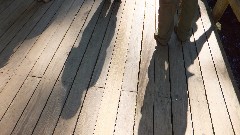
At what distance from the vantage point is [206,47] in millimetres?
4094

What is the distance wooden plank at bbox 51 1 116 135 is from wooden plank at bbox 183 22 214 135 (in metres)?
1.28

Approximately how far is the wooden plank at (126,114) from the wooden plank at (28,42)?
148 centimetres

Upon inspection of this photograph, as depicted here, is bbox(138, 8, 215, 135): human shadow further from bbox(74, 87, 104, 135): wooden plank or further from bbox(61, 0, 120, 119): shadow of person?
bbox(61, 0, 120, 119): shadow of person

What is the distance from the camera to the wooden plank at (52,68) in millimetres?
2914

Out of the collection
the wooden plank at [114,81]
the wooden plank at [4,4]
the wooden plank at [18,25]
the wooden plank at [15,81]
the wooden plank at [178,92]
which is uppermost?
the wooden plank at [4,4]

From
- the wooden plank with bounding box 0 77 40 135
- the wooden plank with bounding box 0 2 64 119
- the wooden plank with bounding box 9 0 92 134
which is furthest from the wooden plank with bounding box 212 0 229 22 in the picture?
the wooden plank with bounding box 0 77 40 135

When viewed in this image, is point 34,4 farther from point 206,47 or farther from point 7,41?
point 206,47

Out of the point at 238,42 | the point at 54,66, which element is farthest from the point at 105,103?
the point at 238,42

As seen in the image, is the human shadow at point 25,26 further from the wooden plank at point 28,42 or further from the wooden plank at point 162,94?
the wooden plank at point 162,94

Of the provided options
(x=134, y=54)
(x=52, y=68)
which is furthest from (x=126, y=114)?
(x=52, y=68)

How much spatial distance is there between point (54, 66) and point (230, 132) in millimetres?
2318

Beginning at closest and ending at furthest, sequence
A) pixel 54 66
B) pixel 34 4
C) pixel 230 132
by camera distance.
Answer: pixel 230 132
pixel 54 66
pixel 34 4

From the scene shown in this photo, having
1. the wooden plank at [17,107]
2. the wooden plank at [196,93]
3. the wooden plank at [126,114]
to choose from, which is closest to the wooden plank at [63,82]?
the wooden plank at [17,107]

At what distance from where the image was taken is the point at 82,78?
11.5ft
